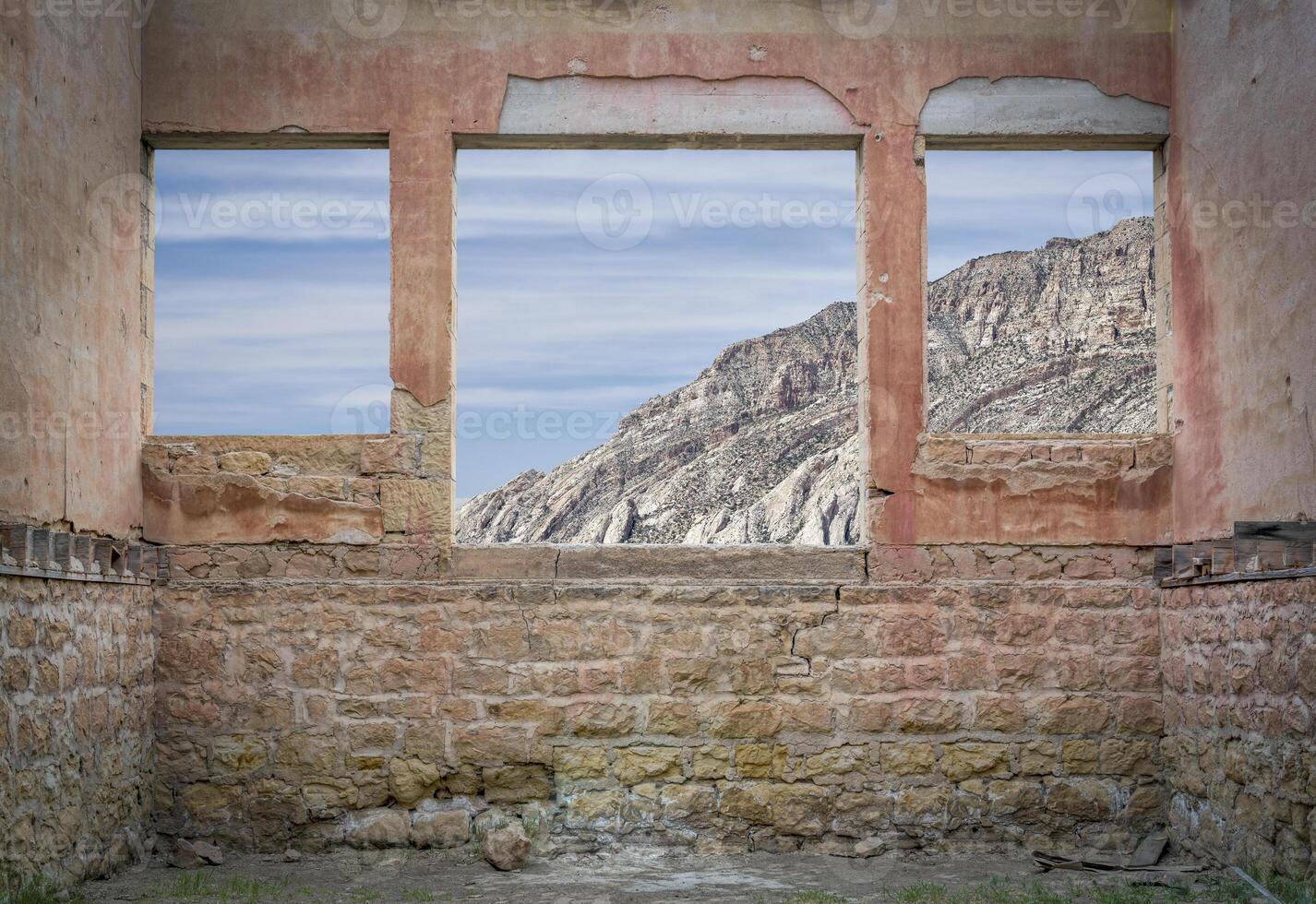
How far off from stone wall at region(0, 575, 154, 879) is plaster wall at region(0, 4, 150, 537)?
384 millimetres

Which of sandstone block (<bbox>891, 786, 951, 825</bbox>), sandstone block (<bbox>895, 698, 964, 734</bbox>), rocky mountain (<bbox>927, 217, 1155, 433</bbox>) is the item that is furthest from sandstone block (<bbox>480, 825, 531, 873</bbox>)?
rocky mountain (<bbox>927, 217, 1155, 433</bbox>)

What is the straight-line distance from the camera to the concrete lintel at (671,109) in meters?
6.97

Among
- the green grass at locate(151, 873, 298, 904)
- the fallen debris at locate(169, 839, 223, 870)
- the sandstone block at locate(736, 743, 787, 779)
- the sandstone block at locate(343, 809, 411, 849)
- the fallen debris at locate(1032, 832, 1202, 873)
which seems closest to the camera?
the green grass at locate(151, 873, 298, 904)

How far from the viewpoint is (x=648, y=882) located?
6137mm

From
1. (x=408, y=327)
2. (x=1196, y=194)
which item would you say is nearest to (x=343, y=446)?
(x=408, y=327)

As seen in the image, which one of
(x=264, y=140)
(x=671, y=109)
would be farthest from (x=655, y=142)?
(x=264, y=140)

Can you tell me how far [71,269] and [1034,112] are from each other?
16.1 feet

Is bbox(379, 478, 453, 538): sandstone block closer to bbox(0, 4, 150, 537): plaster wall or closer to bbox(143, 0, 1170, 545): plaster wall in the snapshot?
bbox(143, 0, 1170, 545): plaster wall

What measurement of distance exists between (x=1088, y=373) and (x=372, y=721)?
18.2m

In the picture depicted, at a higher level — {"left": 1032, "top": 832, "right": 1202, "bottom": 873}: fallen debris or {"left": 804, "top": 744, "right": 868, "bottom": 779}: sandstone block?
{"left": 804, "top": 744, "right": 868, "bottom": 779}: sandstone block

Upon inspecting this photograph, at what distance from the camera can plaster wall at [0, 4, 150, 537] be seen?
528cm

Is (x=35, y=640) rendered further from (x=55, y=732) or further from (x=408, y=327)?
(x=408, y=327)

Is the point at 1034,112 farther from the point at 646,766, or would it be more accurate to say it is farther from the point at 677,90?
the point at 646,766

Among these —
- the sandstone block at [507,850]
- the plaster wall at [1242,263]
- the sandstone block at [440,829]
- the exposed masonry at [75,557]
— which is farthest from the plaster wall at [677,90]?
the sandstone block at [507,850]
